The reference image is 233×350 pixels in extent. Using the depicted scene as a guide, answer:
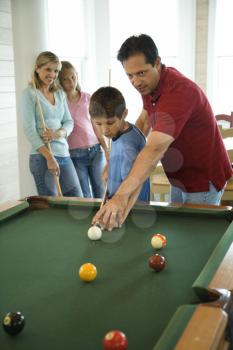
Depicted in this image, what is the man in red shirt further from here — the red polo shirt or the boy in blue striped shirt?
the boy in blue striped shirt

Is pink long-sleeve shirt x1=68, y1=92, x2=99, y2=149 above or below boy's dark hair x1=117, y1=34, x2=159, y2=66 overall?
below

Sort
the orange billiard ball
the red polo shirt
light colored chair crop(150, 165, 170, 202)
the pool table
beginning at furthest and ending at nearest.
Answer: light colored chair crop(150, 165, 170, 202) < the red polo shirt < the orange billiard ball < the pool table

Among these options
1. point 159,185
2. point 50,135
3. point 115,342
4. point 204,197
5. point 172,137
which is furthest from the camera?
point 159,185

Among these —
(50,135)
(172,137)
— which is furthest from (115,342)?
(50,135)

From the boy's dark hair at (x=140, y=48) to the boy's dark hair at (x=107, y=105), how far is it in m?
0.21

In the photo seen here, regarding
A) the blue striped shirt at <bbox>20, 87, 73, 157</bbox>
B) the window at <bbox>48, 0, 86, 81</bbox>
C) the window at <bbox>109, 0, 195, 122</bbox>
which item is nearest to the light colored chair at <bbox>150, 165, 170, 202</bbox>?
the blue striped shirt at <bbox>20, 87, 73, 157</bbox>

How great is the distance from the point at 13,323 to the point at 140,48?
1.29m

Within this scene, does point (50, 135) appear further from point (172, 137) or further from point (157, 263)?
point (157, 263)

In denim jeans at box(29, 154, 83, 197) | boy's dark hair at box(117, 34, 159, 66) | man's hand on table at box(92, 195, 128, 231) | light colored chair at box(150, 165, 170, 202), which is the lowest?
light colored chair at box(150, 165, 170, 202)

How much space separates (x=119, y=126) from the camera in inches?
81.7

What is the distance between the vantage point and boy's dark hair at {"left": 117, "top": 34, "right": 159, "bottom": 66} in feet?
6.07

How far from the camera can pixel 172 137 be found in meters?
1.77

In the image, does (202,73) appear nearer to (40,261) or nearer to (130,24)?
(130,24)

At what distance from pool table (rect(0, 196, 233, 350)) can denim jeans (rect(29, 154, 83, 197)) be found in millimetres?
1017
